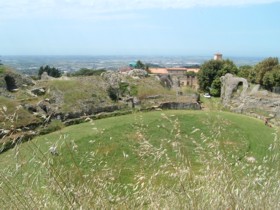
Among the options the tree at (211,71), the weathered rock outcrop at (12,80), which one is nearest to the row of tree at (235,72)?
the tree at (211,71)

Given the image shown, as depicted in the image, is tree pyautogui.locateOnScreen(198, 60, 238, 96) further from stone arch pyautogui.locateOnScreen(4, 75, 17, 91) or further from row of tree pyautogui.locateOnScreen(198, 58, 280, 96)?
stone arch pyautogui.locateOnScreen(4, 75, 17, 91)

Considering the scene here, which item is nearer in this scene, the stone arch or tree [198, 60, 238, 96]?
the stone arch

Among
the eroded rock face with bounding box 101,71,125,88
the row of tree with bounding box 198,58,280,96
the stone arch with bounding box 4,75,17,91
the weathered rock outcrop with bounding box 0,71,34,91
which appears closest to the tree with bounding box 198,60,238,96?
the row of tree with bounding box 198,58,280,96

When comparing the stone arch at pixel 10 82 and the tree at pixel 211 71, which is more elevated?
the stone arch at pixel 10 82

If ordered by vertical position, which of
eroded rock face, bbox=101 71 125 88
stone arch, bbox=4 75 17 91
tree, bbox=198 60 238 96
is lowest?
tree, bbox=198 60 238 96

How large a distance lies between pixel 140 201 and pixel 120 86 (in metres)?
25.8

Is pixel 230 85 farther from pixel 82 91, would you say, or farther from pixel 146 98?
pixel 82 91

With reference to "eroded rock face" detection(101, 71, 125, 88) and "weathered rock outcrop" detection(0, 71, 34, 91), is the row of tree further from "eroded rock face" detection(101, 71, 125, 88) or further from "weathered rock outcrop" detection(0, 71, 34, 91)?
"weathered rock outcrop" detection(0, 71, 34, 91)

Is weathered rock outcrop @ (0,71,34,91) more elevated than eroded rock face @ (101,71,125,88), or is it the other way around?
weathered rock outcrop @ (0,71,34,91)

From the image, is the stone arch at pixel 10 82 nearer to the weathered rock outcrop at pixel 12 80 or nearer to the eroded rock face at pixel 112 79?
the weathered rock outcrop at pixel 12 80

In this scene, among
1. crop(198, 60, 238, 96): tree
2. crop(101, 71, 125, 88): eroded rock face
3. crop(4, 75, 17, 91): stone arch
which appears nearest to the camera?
crop(4, 75, 17, 91): stone arch

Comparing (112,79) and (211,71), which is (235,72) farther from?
(112,79)

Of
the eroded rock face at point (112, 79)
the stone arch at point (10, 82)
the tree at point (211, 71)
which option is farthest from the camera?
the tree at point (211, 71)

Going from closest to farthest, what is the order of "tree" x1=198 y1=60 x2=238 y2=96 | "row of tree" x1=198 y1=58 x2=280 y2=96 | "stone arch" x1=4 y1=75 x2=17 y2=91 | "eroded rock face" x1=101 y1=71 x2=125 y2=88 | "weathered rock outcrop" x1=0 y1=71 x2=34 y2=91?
"weathered rock outcrop" x1=0 y1=71 x2=34 y2=91 → "stone arch" x1=4 y1=75 x2=17 y2=91 → "eroded rock face" x1=101 y1=71 x2=125 y2=88 → "row of tree" x1=198 y1=58 x2=280 y2=96 → "tree" x1=198 y1=60 x2=238 y2=96
